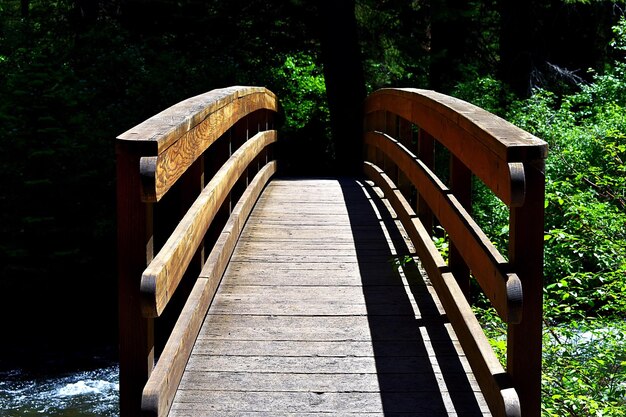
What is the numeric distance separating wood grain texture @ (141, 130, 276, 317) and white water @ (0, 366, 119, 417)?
5.23 meters

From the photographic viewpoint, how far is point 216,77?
16.0 meters

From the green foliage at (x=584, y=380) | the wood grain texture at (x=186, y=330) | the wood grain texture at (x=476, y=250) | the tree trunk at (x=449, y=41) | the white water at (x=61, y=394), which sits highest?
the tree trunk at (x=449, y=41)

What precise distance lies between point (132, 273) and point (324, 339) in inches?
57.6

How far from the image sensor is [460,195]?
Answer: 16.7 feet

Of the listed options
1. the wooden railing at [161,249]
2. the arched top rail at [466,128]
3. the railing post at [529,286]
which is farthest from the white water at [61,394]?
the railing post at [529,286]

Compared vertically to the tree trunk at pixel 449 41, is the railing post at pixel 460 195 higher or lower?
lower

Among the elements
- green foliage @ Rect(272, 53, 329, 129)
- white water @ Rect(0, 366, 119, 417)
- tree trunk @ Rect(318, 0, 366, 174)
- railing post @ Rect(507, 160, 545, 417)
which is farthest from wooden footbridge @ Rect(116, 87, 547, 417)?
green foliage @ Rect(272, 53, 329, 129)

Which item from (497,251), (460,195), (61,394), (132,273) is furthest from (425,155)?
(61,394)

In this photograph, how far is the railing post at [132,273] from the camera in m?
3.64

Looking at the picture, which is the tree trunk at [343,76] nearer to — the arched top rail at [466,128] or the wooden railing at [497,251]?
the arched top rail at [466,128]

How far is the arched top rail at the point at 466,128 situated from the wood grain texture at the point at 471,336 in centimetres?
66

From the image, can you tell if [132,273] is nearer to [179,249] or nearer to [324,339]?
[179,249]

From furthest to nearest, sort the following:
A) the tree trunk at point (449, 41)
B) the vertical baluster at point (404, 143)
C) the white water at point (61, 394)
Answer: the tree trunk at point (449, 41) < the white water at point (61, 394) < the vertical baluster at point (404, 143)

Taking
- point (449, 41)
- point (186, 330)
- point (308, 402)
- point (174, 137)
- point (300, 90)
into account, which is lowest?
point (308, 402)
